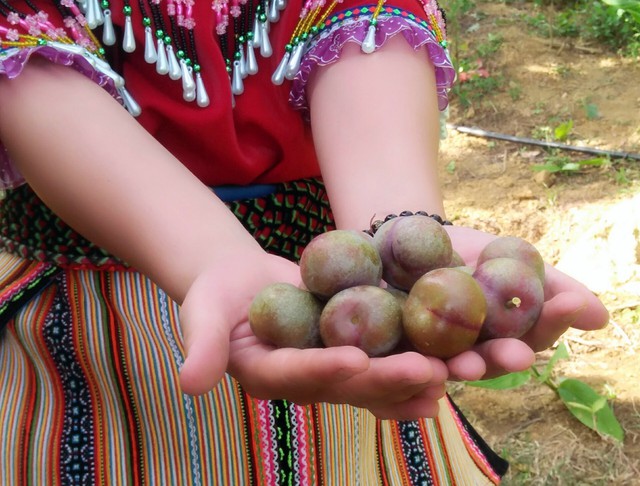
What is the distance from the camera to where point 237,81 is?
1084 millimetres

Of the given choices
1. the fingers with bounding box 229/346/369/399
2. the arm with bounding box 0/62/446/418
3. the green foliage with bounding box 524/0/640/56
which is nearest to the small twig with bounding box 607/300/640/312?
the arm with bounding box 0/62/446/418

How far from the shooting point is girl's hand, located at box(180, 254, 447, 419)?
682 millimetres

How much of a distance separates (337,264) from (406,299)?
9 centimetres

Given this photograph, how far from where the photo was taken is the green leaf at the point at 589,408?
1.77 m

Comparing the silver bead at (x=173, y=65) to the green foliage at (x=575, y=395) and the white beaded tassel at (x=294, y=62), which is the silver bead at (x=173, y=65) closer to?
the white beaded tassel at (x=294, y=62)

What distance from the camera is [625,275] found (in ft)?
7.23

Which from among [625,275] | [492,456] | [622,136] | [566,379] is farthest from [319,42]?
[622,136]

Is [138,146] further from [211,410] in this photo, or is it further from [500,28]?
[500,28]

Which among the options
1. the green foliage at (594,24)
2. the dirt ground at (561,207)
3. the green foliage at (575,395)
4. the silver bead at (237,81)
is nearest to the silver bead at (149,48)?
the silver bead at (237,81)

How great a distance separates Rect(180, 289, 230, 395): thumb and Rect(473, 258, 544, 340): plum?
0.91 ft

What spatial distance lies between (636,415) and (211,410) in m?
1.22

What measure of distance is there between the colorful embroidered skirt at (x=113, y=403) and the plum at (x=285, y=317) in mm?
248

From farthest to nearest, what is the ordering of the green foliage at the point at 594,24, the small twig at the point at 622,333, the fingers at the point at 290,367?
the green foliage at the point at 594,24
the small twig at the point at 622,333
the fingers at the point at 290,367

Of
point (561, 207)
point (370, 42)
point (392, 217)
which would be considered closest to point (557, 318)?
point (392, 217)
